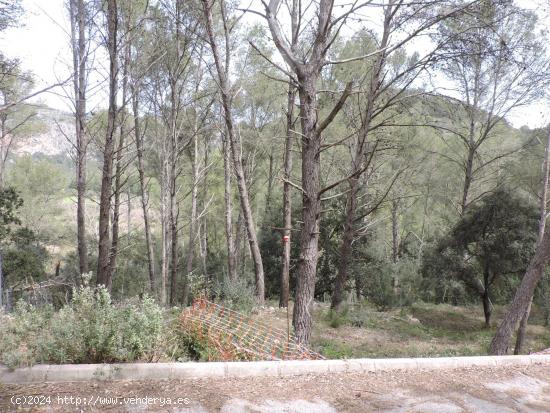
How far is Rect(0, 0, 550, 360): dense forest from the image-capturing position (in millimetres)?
6918

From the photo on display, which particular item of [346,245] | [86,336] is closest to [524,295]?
[346,245]

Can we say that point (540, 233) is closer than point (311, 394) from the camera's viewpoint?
No

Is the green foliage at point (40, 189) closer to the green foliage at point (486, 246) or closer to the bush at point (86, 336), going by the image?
the green foliage at point (486, 246)

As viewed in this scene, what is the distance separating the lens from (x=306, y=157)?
5.43m

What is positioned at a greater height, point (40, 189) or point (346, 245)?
point (40, 189)

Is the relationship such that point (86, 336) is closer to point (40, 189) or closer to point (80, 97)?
point (80, 97)

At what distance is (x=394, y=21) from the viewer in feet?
33.5

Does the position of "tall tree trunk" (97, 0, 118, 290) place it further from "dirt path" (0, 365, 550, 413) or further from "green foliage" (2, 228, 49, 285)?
"green foliage" (2, 228, 49, 285)

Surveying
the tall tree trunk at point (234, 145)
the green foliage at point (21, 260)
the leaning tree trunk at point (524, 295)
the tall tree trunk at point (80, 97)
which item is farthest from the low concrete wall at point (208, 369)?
the green foliage at point (21, 260)

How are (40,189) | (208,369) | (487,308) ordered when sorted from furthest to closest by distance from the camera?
(40,189) < (487,308) < (208,369)

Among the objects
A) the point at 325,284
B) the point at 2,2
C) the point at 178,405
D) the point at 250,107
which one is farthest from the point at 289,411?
the point at 250,107

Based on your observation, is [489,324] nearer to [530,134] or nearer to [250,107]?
[530,134]

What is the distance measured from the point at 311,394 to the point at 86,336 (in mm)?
2005

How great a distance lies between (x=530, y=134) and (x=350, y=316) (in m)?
11.3
